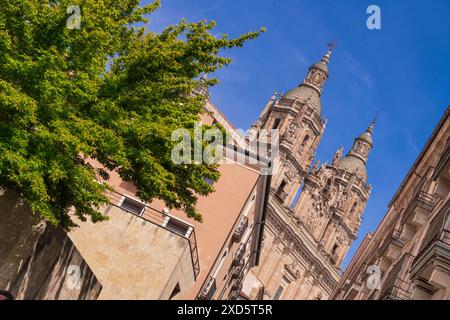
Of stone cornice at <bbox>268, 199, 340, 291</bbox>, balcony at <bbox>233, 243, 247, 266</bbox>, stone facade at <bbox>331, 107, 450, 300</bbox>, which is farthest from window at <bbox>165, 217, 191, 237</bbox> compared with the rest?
stone cornice at <bbox>268, 199, 340, 291</bbox>

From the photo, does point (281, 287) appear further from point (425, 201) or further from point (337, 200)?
point (425, 201)

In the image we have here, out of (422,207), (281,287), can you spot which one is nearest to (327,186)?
(281,287)

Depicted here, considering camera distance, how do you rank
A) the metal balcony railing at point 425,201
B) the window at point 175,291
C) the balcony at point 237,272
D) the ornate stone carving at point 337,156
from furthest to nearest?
the ornate stone carving at point 337,156, the balcony at point 237,272, the window at point 175,291, the metal balcony railing at point 425,201

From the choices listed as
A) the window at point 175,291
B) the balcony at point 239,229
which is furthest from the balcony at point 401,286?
the balcony at point 239,229

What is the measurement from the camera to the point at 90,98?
13.6 metres

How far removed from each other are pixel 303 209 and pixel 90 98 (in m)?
59.1

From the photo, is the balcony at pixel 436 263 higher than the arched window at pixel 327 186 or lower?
lower

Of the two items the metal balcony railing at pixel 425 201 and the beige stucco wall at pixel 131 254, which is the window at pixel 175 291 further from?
the metal balcony railing at pixel 425 201

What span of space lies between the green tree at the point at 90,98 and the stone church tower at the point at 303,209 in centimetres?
4532

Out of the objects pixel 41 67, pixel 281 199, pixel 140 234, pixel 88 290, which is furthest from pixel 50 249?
pixel 281 199

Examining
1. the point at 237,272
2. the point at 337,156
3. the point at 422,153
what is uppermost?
the point at 337,156

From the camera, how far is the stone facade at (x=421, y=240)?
1446 centimetres

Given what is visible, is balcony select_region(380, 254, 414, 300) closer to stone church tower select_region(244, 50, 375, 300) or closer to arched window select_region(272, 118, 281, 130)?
stone church tower select_region(244, 50, 375, 300)

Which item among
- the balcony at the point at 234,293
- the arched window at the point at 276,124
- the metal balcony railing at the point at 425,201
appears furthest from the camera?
the arched window at the point at 276,124
